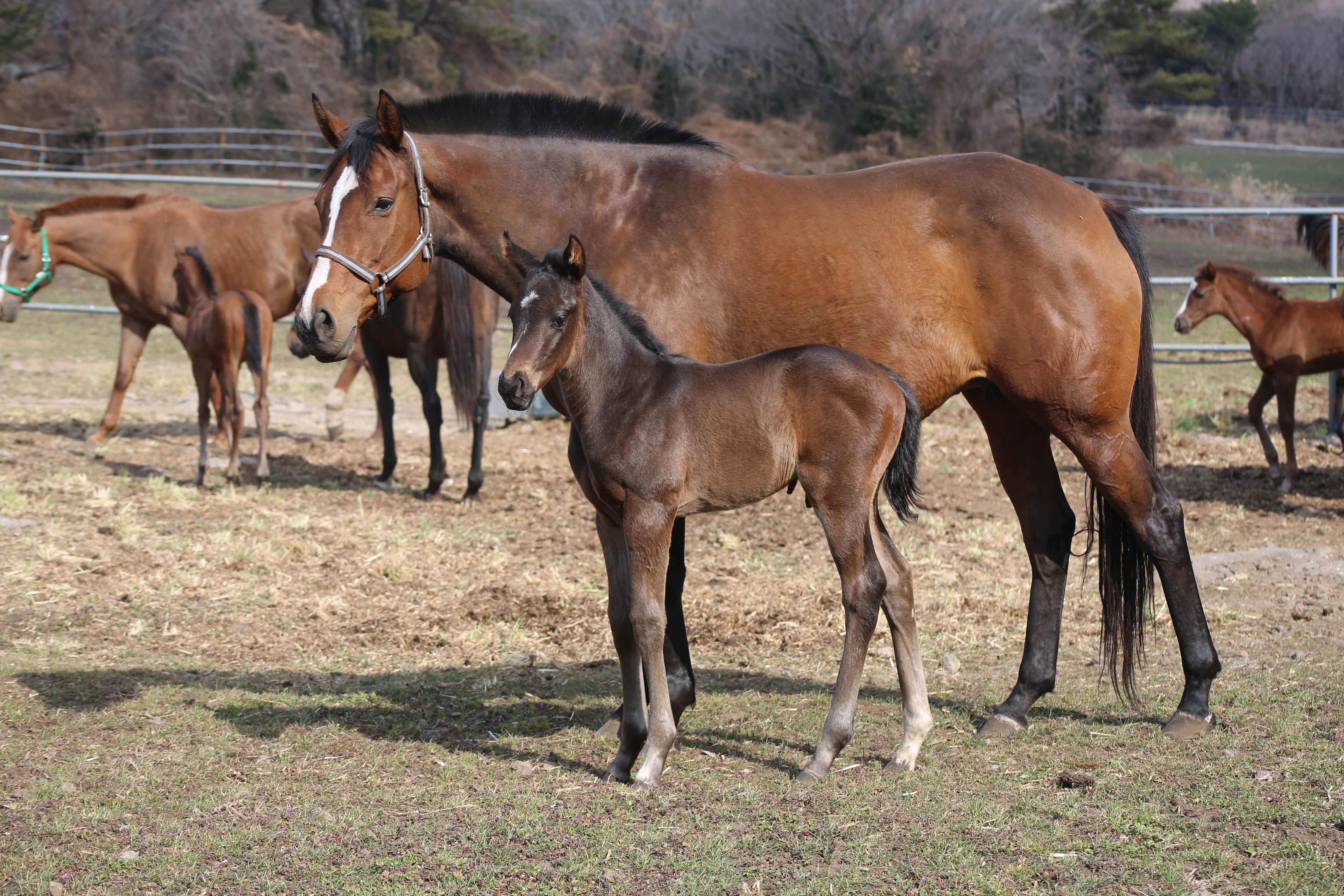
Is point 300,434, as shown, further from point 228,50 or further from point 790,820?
point 228,50

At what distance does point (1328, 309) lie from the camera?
8938mm

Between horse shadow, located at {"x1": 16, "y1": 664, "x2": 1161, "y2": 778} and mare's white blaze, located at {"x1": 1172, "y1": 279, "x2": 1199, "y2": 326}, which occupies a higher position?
mare's white blaze, located at {"x1": 1172, "y1": 279, "x2": 1199, "y2": 326}

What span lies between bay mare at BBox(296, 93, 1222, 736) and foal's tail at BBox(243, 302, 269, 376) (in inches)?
189

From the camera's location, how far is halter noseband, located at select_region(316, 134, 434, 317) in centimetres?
384

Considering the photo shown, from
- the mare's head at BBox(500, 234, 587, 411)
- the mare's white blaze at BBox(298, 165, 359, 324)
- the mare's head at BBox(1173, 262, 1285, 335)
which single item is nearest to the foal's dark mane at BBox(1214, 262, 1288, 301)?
the mare's head at BBox(1173, 262, 1285, 335)

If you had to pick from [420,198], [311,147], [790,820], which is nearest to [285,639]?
[420,198]

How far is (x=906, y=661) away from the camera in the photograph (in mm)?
3854

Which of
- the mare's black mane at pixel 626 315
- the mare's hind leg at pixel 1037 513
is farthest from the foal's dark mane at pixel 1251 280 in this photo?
the mare's black mane at pixel 626 315

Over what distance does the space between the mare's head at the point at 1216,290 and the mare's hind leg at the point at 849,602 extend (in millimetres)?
7284

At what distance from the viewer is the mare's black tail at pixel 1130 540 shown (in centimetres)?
440

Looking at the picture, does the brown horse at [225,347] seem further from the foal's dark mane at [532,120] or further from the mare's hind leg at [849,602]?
the mare's hind leg at [849,602]

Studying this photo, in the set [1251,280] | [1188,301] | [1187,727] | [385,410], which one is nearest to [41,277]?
[385,410]

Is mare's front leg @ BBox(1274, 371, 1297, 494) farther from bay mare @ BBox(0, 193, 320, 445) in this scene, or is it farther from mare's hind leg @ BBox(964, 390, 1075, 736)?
bay mare @ BBox(0, 193, 320, 445)

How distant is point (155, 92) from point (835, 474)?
35.4 m
